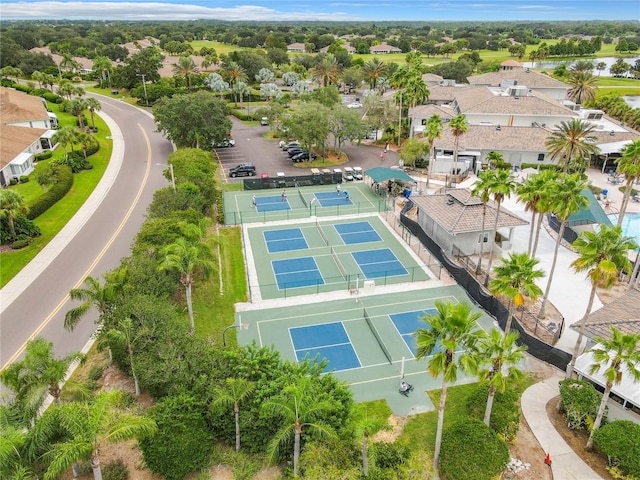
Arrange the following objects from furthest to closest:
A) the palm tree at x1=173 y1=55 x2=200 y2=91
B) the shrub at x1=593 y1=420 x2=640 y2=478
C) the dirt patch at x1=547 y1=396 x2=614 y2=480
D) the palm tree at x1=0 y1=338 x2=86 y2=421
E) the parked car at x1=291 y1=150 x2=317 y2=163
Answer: the palm tree at x1=173 y1=55 x2=200 y2=91
the parked car at x1=291 y1=150 x2=317 y2=163
the dirt patch at x1=547 y1=396 x2=614 y2=480
the shrub at x1=593 y1=420 x2=640 y2=478
the palm tree at x1=0 y1=338 x2=86 y2=421

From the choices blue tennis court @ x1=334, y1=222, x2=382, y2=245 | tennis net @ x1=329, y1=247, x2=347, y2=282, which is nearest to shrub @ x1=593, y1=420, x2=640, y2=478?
tennis net @ x1=329, y1=247, x2=347, y2=282

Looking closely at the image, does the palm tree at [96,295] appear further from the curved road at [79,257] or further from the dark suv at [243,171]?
the dark suv at [243,171]

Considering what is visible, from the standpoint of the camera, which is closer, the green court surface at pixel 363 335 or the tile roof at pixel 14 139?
the green court surface at pixel 363 335

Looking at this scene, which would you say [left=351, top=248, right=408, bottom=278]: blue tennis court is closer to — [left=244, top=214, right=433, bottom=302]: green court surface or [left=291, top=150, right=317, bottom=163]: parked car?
[left=244, top=214, right=433, bottom=302]: green court surface

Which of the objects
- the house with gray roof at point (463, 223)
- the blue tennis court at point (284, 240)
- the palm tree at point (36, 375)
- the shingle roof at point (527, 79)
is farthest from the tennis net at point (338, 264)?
the shingle roof at point (527, 79)

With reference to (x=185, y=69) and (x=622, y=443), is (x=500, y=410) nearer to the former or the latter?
(x=622, y=443)
